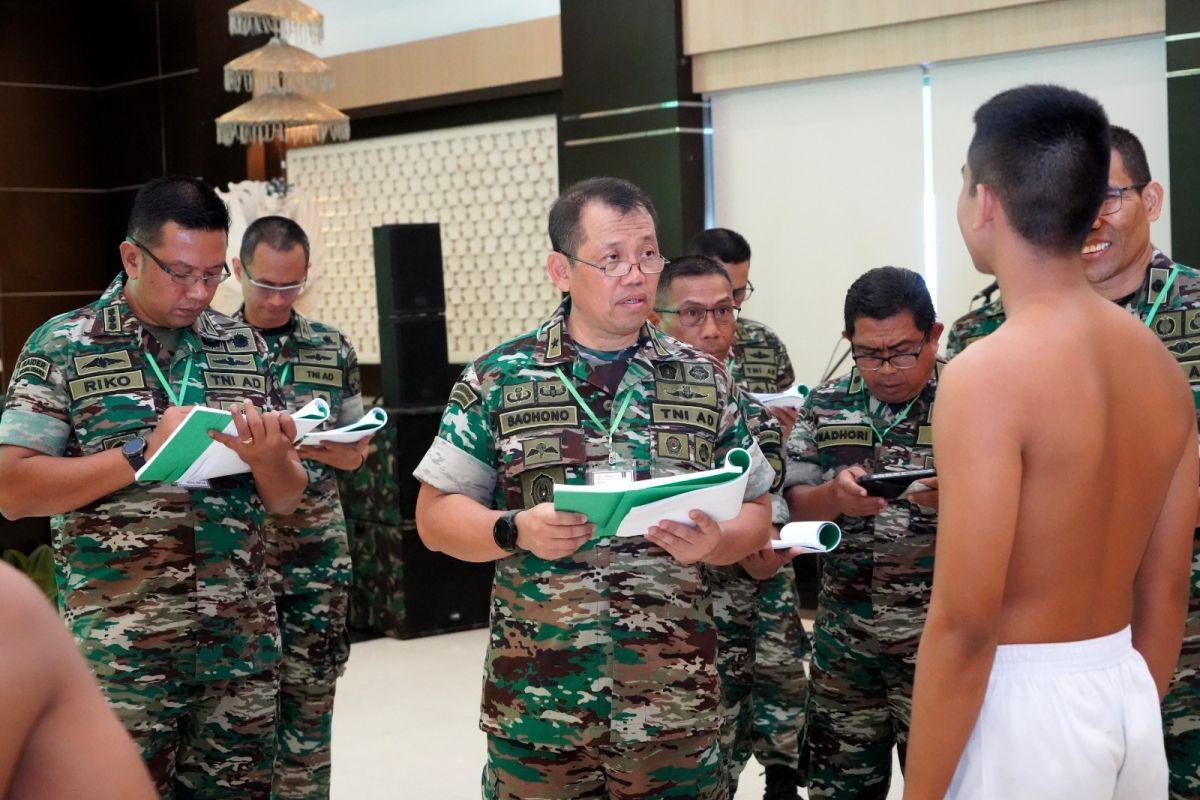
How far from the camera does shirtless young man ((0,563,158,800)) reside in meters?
1.01

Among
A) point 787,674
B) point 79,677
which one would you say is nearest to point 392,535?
point 787,674

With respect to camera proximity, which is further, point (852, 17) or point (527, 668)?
point (852, 17)

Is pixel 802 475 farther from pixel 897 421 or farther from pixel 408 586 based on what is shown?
pixel 408 586

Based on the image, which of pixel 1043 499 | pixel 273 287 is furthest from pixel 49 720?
pixel 273 287

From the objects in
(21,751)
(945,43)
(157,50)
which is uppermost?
(157,50)

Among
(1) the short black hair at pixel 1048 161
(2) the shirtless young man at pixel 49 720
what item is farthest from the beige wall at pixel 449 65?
(2) the shirtless young man at pixel 49 720

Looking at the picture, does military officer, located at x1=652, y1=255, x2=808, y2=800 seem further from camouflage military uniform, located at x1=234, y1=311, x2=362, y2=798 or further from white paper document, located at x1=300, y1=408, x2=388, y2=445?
camouflage military uniform, located at x1=234, y1=311, x2=362, y2=798

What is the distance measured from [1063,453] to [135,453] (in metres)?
1.93

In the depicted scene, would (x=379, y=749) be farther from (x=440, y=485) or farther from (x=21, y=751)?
(x=21, y=751)

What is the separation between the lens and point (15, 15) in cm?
1091

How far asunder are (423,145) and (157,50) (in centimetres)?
284

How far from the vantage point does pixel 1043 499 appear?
192 centimetres

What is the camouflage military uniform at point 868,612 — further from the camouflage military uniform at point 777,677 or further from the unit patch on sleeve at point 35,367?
the unit patch on sleeve at point 35,367

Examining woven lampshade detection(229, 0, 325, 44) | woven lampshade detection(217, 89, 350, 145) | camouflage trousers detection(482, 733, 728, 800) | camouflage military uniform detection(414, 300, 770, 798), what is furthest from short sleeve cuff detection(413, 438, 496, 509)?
woven lampshade detection(229, 0, 325, 44)
